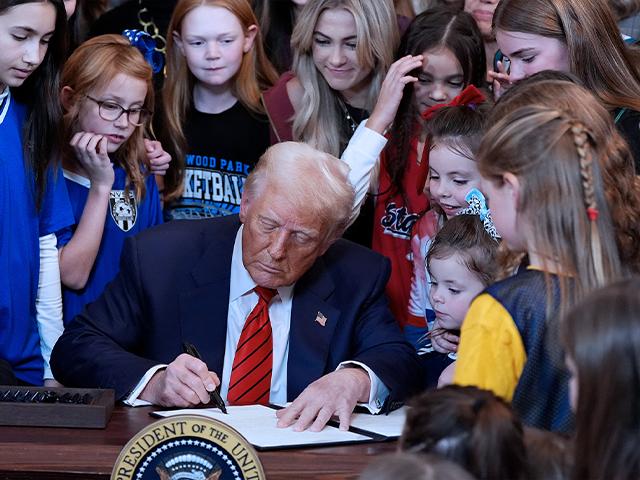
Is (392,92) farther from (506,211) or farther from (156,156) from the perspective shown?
(506,211)

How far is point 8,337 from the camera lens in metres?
3.33

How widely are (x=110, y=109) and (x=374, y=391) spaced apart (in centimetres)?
140

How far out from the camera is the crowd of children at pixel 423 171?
174cm

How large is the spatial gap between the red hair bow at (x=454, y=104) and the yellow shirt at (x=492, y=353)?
4.80 feet

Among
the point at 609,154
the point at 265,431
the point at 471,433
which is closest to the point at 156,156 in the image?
the point at 265,431

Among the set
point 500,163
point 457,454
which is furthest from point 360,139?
point 457,454

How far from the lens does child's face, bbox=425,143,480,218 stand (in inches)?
132

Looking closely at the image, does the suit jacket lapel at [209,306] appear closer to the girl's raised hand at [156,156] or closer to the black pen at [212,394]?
the black pen at [212,394]

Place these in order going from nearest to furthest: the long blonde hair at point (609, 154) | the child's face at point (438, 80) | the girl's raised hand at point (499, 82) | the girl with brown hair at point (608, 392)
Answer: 1. the girl with brown hair at point (608, 392)
2. the long blonde hair at point (609, 154)
3. the girl's raised hand at point (499, 82)
4. the child's face at point (438, 80)

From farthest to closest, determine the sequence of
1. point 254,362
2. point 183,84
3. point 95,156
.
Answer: point 183,84 < point 95,156 < point 254,362

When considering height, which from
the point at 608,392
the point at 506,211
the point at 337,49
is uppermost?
the point at 337,49

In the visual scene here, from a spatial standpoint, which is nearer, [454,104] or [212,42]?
[454,104]

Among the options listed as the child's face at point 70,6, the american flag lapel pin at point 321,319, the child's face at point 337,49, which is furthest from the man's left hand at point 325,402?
the child's face at point 70,6

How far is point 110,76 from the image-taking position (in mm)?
3684
